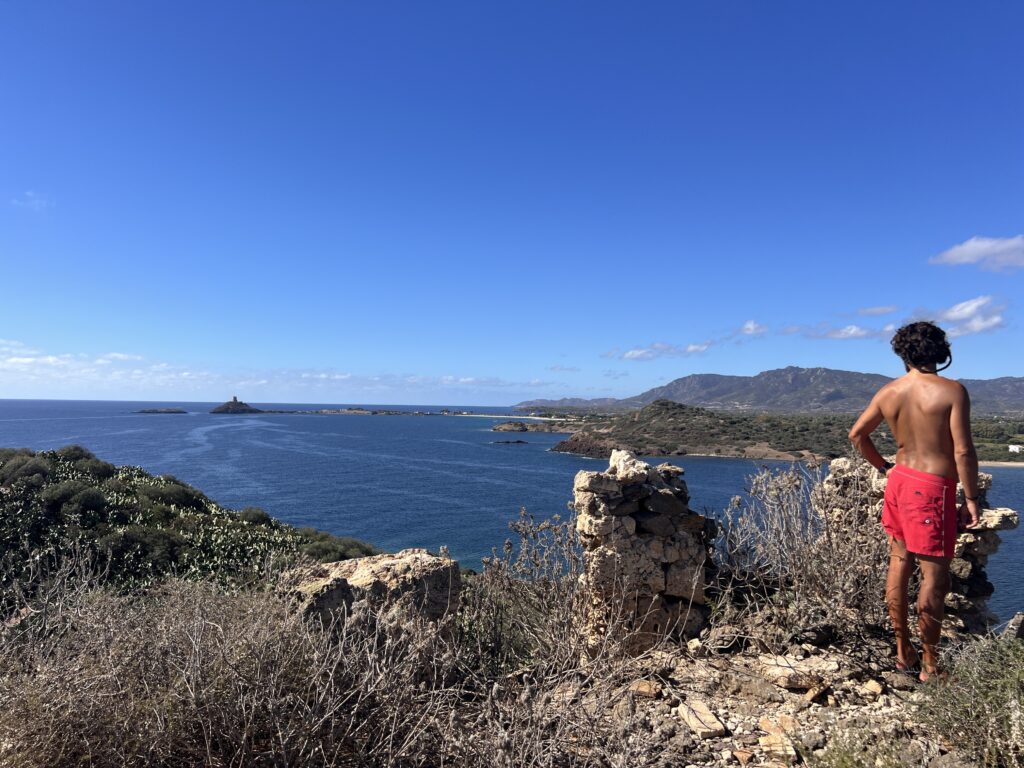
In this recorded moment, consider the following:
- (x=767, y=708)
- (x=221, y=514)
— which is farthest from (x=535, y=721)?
(x=221, y=514)

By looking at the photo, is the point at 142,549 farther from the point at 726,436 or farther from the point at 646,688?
the point at 726,436

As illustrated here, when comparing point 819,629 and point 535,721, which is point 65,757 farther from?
point 819,629

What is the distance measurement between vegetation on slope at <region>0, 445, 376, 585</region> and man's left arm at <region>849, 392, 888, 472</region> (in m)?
10.9

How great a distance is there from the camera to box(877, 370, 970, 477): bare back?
3393 millimetres

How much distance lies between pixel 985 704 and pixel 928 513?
1.08 metres

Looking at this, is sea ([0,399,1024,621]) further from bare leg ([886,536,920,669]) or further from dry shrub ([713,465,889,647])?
bare leg ([886,536,920,669])

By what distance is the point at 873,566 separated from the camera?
4.29 m

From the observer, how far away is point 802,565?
446 cm

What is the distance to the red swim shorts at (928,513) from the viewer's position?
11.2ft

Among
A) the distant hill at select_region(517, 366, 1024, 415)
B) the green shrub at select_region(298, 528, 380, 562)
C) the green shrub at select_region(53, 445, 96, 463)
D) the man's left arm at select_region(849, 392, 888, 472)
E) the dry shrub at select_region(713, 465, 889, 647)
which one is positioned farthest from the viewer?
the distant hill at select_region(517, 366, 1024, 415)

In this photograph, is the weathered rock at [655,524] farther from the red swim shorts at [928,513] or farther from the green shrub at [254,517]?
the green shrub at [254,517]

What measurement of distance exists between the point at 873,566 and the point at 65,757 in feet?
→ 15.5

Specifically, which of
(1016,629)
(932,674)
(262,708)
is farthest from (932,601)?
(262,708)

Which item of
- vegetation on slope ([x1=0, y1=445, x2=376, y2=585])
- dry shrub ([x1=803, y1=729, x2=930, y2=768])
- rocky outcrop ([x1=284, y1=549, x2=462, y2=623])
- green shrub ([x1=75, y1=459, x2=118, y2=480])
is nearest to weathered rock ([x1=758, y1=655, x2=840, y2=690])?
dry shrub ([x1=803, y1=729, x2=930, y2=768])
